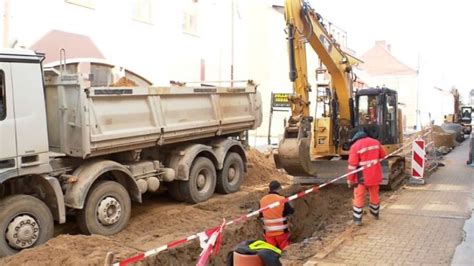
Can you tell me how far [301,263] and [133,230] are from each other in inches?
131

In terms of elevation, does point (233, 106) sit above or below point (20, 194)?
above

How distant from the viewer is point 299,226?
10469mm

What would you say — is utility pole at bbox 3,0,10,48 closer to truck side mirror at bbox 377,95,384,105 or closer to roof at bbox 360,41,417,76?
truck side mirror at bbox 377,95,384,105

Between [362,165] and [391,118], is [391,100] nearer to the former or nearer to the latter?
[391,118]

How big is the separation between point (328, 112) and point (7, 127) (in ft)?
27.1

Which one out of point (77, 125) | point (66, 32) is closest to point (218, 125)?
point (77, 125)

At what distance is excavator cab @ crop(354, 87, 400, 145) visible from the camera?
12719 mm

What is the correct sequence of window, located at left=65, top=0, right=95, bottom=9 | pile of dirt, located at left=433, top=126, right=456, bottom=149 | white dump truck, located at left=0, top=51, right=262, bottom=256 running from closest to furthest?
white dump truck, located at left=0, top=51, right=262, bottom=256
window, located at left=65, top=0, right=95, bottom=9
pile of dirt, located at left=433, top=126, right=456, bottom=149

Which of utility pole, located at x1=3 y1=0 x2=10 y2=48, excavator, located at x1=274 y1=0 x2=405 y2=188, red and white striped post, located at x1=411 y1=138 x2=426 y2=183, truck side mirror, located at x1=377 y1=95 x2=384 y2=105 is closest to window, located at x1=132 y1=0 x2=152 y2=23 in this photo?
utility pole, located at x1=3 y1=0 x2=10 y2=48

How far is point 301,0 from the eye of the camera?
10586 mm

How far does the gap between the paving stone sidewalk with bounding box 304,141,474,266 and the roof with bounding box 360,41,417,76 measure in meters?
50.2

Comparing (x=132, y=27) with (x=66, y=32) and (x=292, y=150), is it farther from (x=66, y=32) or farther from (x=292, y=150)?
(x=292, y=150)

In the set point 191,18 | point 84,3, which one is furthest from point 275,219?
point 191,18

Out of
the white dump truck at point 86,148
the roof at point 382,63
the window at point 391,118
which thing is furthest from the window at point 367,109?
the roof at point 382,63
